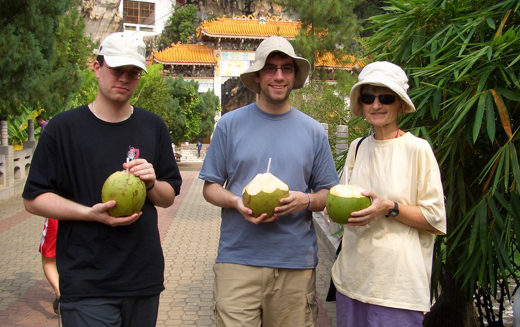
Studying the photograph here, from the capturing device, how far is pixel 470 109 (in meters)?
2.94

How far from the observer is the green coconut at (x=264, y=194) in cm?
227

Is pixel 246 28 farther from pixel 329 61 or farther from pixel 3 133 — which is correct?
pixel 3 133

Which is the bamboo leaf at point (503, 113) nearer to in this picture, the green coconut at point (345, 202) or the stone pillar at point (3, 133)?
the green coconut at point (345, 202)

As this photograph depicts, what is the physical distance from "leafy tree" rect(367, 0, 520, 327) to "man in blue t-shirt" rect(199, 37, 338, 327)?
830 mm

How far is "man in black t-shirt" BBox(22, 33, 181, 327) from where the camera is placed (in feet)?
7.05

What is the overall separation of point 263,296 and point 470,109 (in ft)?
5.15

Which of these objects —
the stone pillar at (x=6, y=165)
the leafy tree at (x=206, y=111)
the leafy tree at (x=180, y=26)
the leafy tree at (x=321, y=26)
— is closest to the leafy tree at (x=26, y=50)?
the stone pillar at (x=6, y=165)

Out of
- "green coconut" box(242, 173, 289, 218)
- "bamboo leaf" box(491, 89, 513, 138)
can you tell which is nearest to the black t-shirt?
"green coconut" box(242, 173, 289, 218)

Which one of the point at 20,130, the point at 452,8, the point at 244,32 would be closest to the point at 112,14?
the point at 244,32

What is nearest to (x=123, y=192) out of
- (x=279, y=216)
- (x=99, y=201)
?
(x=99, y=201)

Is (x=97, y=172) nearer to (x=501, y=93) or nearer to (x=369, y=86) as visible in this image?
(x=369, y=86)

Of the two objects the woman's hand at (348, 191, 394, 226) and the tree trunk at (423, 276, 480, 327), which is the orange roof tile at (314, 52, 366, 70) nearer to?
the tree trunk at (423, 276, 480, 327)

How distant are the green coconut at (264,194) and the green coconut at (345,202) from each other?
0.69ft

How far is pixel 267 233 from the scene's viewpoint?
2510mm
